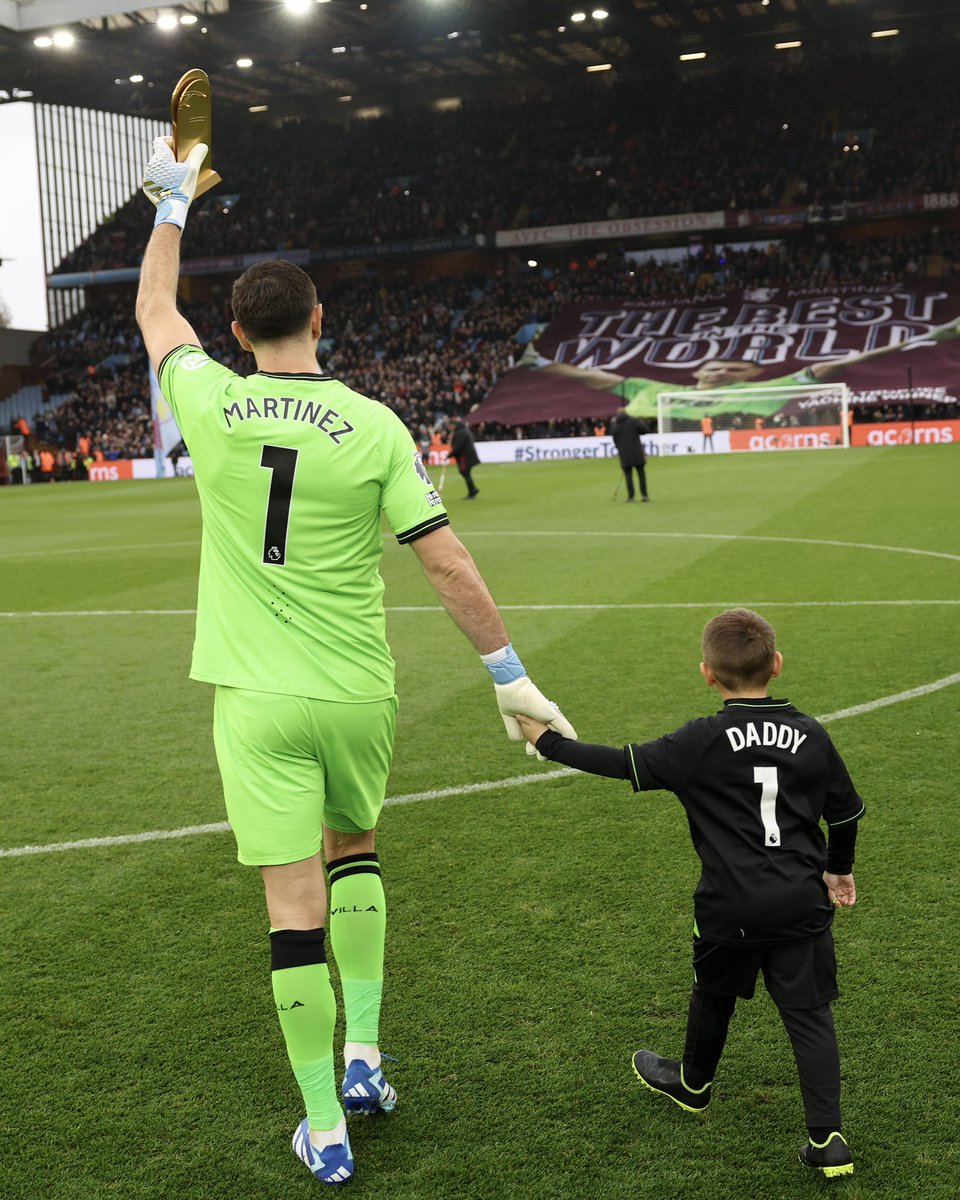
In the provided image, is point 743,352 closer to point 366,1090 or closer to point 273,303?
point 273,303

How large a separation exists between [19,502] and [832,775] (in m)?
32.8

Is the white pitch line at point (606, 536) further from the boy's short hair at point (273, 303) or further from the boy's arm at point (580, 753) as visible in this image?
the boy's short hair at point (273, 303)

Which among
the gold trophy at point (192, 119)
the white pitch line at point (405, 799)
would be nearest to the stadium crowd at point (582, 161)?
the white pitch line at point (405, 799)

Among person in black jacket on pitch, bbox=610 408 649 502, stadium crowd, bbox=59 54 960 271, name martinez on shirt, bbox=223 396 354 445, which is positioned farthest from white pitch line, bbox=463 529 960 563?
stadium crowd, bbox=59 54 960 271

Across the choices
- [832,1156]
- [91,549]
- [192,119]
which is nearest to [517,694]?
[832,1156]

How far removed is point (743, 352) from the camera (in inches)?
1731

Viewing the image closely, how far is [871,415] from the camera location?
130ft

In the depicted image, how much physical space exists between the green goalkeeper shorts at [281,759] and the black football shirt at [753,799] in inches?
24.4

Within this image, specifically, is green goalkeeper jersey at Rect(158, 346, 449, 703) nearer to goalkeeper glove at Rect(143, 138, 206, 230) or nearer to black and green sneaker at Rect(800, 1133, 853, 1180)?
goalkeeper glove at Rect(143, 138, 206, 230)

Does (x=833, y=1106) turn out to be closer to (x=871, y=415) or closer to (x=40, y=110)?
(x=871, y=415)

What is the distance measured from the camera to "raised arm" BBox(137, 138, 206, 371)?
3227 millimetres

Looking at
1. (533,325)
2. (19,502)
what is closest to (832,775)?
(19,502)

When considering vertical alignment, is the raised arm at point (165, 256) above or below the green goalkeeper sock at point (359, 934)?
above

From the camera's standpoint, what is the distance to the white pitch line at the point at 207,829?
5328 millimetres
